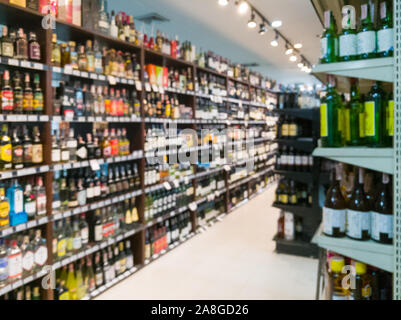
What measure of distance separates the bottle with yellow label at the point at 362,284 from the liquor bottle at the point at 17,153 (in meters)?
2.38

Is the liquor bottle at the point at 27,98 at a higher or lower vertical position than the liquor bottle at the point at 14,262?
higher

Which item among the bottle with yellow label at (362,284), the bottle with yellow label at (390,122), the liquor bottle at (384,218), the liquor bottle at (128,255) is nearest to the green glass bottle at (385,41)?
the bottle with yellow label at (390,122)

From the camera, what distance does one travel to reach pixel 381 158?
153cm

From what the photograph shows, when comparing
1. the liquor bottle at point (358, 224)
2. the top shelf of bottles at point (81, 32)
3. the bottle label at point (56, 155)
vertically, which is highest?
the top shelf of bottles at point (81, 32)

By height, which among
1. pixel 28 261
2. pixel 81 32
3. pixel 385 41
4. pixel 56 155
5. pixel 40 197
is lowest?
pixel 28 261

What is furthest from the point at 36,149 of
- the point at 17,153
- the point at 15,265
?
the point at 15,265

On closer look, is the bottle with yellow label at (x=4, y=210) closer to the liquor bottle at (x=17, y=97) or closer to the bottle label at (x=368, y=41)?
the liquor bottle at (x=17, y=97)

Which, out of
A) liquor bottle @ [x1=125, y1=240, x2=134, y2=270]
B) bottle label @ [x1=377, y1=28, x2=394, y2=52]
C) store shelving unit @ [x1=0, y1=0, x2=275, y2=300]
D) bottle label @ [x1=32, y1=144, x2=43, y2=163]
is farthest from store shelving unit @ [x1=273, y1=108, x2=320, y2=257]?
bottle label @ [x1=32, y1=144, x2=43, y2=163]

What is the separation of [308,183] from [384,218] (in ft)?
8.79

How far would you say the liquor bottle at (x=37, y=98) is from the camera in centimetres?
267

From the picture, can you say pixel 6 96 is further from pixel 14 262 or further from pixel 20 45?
pixel 14 262

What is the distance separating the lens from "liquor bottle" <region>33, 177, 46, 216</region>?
8.81ft

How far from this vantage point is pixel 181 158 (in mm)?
4684

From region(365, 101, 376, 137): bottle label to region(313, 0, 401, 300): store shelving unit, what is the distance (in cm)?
9
